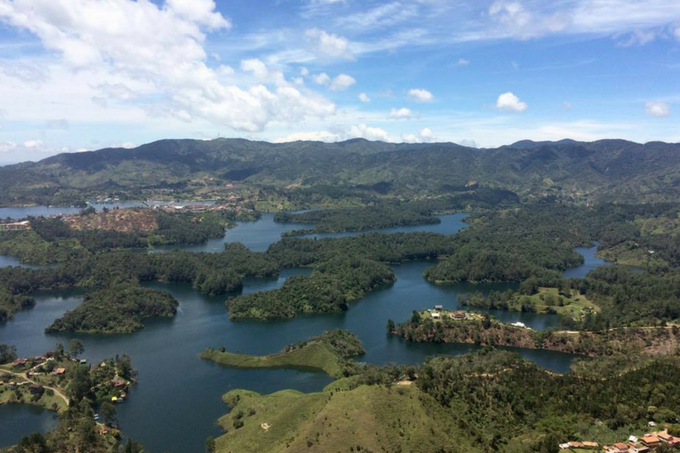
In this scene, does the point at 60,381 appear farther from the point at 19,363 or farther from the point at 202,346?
the point at 202,346

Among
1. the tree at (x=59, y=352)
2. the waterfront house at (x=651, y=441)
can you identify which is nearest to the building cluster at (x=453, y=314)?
the waterfront house at (x=651, y=441)

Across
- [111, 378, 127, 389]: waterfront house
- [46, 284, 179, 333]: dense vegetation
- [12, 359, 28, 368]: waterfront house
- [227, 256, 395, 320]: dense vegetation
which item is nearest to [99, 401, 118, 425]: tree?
[111, 378, 127, 389]: waterfront house

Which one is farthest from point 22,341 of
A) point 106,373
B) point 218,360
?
point 218,360

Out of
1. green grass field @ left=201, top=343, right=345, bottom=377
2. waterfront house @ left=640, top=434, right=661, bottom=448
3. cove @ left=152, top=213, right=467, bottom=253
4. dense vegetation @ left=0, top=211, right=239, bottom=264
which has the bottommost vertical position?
green grass field @ left=201, top=343, right=345, bottom=377

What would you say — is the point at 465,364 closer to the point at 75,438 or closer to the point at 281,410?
the point at 281,410

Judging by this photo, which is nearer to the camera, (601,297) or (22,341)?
(22,341)

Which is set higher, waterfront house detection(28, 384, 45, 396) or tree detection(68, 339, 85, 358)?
tree detection(68, 339, 85, 358)

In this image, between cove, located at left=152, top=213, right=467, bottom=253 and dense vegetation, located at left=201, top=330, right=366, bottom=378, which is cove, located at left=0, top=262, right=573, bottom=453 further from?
cove, located at left=152, top=213, right=467, bottom=253

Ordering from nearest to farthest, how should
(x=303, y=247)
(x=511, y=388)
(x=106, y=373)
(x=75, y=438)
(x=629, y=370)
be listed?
1. (x=75, y=438)
2. (x=511, y=388)
3. (x=629, y=370)
4. (x=106, y=373)
5. (x=303, y=247)
